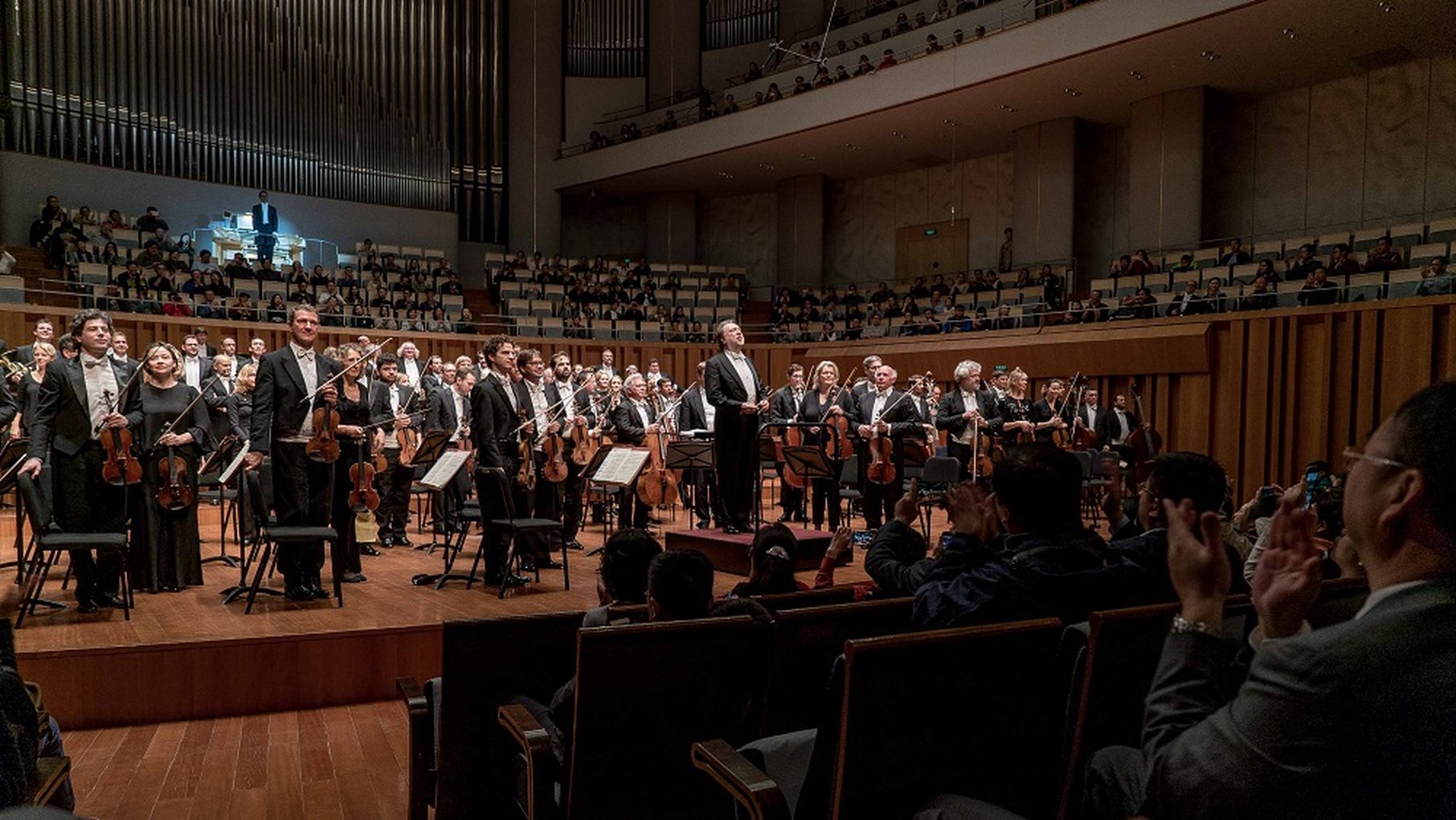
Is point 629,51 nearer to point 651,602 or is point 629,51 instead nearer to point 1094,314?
point 1094,314

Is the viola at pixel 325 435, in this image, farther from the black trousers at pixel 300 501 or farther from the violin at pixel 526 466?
the violin at pixel 526 466

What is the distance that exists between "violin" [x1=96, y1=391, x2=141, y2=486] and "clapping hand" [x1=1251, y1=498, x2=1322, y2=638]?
203 inches

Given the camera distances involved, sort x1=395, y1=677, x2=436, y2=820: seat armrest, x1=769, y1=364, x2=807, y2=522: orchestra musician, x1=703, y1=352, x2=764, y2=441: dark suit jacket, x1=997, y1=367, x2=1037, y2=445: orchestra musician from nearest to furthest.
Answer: x1=395, y1=677, x2=436, y2=820: seat armrest < x1=703, y1=352, x2=764, y2=441: dark suit jacket < x1=997, y1=367, x2=1037, y2=445: orchestra musician < x1=769, y1=364, x2=807, y2=522: orchestra musician

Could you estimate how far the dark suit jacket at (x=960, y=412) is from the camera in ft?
25.4

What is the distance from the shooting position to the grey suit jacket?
3.04 ft

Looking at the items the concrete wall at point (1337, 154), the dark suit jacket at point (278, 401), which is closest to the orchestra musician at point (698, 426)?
the dark suit jacket at point (278, 401)

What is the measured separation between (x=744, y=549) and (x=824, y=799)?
400 centimetres

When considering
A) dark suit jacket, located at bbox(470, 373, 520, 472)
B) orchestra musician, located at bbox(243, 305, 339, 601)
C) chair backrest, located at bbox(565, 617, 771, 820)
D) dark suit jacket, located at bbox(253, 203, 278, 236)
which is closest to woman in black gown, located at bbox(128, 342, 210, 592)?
orchestra musician, located at bbox(243, 305, 339, 601)

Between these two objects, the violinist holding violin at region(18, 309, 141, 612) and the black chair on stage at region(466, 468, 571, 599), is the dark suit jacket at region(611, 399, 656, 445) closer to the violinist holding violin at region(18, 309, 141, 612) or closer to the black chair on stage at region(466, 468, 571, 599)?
the black chair on stage at region(466, 468, 571, 599)

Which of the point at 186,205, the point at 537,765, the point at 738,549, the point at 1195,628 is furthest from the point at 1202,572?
the point at 186,205

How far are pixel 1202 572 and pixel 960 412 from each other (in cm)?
680

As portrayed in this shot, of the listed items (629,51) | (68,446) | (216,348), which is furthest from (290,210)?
(68,446)

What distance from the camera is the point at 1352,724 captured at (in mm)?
946

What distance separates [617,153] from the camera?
18375 mm
